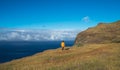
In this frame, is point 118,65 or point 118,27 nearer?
point 118,65

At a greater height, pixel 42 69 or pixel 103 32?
pixel 103 32

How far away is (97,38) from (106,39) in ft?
16.8

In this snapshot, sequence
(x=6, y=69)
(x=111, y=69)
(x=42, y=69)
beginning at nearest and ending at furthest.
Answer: (x=111, y=69) < (x=42, y=69) < (x=6, y=69)

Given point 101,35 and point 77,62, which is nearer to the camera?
point 77,62

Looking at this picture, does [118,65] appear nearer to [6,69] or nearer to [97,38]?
[6,69]

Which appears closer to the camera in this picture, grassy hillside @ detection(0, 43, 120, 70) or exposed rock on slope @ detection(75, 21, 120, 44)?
grassy hillside @ detection(0, 43, 120, 70)

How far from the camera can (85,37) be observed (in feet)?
295

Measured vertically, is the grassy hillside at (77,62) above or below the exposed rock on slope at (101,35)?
below

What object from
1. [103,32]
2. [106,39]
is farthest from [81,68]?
[103,32]

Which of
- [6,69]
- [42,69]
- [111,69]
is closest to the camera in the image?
[111,69]

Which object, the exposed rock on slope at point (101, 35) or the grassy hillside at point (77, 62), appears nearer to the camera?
the grassy hillside at point (77, 62)

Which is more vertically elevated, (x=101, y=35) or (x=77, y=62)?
(x=101, y=35)

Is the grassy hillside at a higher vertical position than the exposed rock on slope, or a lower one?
lower

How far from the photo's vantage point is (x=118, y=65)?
22016 mm
